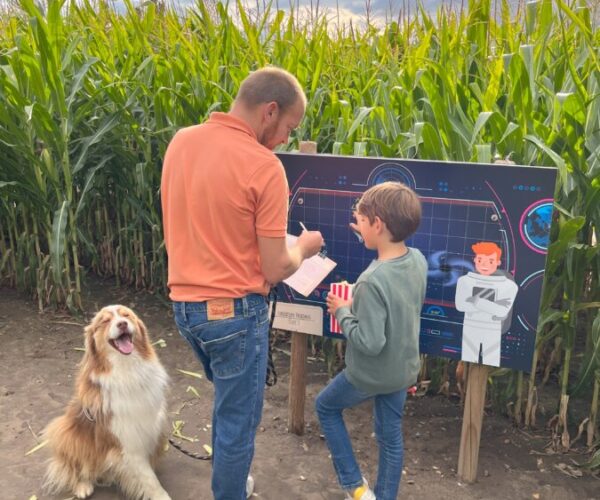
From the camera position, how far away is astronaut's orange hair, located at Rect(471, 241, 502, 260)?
94.7 inches

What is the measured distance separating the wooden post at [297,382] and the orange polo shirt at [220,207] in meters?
0.99

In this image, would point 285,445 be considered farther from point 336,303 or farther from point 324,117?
point 324,117

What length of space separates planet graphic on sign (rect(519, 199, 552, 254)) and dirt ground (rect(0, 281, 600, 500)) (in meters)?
1.18

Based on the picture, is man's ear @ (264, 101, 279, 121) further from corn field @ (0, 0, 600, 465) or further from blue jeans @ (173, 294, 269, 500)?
corn field @ (0, 0, 600, 465)

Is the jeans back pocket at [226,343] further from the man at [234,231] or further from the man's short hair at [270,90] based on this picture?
the man's short hair at [270,90]

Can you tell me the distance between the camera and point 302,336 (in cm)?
297

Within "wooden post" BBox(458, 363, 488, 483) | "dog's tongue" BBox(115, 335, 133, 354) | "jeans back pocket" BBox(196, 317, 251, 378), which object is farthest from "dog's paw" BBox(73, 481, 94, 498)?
"wooden post" BBox(458, 363, 488, 483)

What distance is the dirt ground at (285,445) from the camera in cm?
269

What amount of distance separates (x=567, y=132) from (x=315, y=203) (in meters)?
1.19

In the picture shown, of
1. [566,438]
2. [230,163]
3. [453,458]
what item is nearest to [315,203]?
[230,163]

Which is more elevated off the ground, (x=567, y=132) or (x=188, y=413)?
(x=567, y=132)

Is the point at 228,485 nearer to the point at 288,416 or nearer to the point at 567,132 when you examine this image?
the point at 288,416

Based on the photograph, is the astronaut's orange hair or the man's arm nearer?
the man's arm

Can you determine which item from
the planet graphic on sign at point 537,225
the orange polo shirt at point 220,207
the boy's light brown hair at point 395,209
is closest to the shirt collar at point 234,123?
the orange polo shirt at point 220,207
